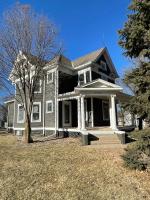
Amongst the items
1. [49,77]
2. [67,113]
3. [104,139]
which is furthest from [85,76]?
[104,139]

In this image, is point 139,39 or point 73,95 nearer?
point 139,39

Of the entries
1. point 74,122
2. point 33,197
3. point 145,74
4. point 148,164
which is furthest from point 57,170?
point 74,122

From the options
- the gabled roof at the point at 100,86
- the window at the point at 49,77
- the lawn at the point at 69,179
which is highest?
the window at the point at 49,77

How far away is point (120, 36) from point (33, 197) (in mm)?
6680

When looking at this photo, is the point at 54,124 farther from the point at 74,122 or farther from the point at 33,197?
the point at 33,197

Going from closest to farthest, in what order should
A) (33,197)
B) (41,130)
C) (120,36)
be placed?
(33,197) → (120,36) → (41,130)

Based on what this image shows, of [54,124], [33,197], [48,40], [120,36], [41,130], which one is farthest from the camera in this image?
[41,130]

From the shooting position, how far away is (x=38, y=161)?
28.8 feet

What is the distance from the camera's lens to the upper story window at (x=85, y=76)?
64.5ft

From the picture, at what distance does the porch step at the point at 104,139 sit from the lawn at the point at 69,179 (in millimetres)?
4184

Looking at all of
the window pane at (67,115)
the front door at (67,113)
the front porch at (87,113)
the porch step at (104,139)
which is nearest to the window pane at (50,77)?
the front porch at (87,113)

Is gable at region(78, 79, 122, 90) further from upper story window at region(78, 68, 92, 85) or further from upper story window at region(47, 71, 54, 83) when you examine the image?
upper story window at region(47, 71, 54, 83)

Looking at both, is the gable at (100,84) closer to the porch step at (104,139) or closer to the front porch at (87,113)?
the front porch at (87,113)

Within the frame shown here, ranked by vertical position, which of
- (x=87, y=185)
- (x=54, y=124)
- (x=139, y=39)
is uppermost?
(x=139, y=39)
